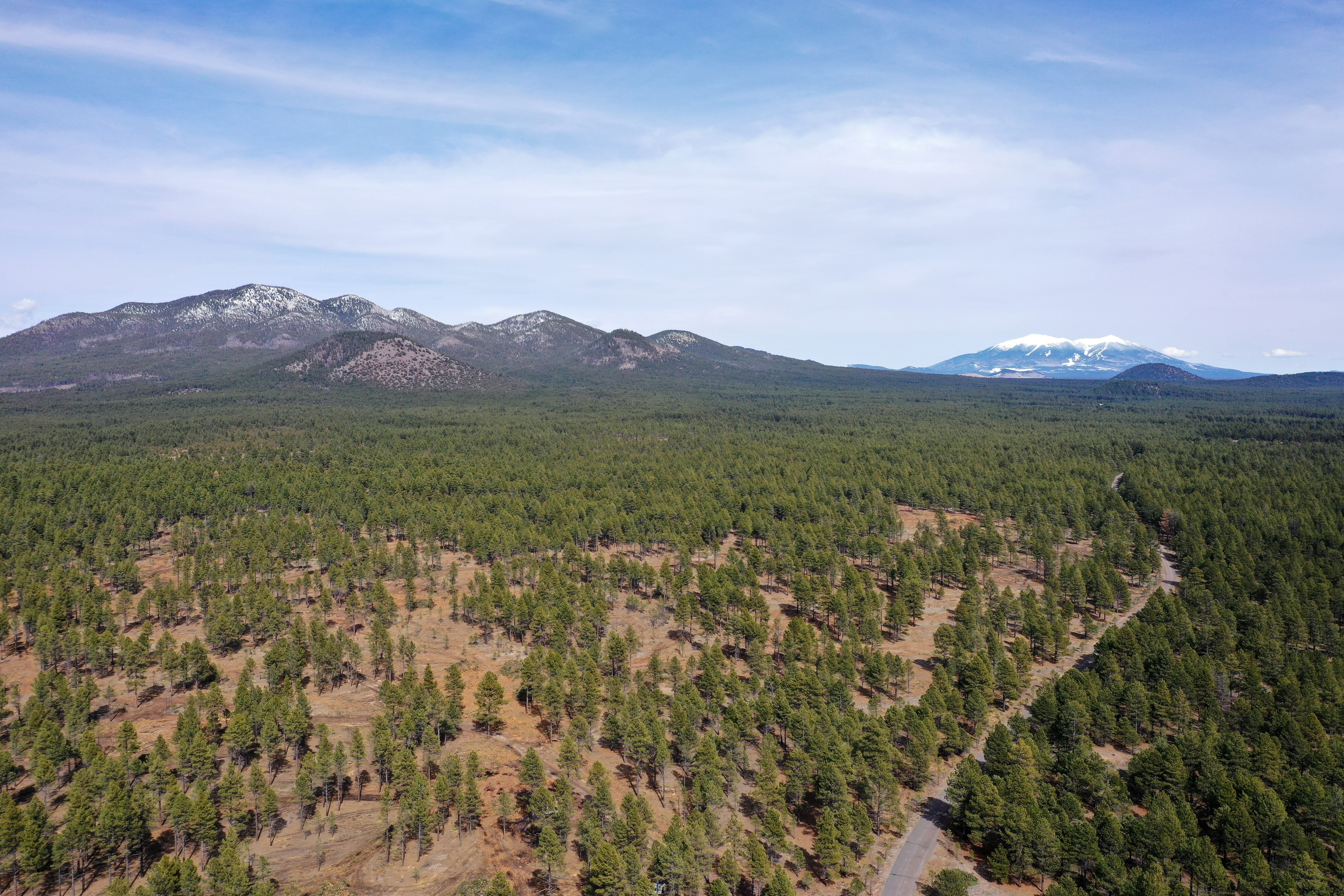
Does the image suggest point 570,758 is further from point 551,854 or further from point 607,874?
point 607,874

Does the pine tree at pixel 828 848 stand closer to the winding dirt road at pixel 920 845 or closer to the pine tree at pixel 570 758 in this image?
the winding dirt road at pixel 920 845

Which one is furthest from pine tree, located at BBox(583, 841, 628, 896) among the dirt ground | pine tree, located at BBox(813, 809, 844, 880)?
pine tree, located at BBox(813, 809, 844, 880)

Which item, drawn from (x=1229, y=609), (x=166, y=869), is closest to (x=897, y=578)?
(x=1229, y=609)

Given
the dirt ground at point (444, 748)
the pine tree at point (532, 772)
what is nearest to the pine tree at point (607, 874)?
the dirt ground at point (444, 748)

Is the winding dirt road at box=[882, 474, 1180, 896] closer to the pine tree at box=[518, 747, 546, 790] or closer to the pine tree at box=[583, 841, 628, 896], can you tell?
the pine tree at box=[583, 841, 628, 896]

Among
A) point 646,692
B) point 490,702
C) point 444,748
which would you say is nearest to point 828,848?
point 646,692

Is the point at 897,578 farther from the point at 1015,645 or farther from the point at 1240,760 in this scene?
the point at 1240,760
